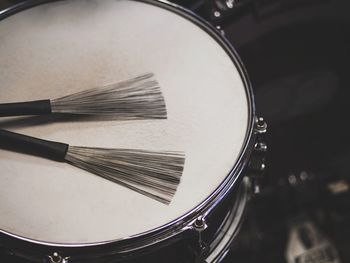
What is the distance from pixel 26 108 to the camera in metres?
0.77

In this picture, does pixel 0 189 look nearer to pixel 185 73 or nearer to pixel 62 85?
pixel 62 85

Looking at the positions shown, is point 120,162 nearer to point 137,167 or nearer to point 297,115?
point 137,167

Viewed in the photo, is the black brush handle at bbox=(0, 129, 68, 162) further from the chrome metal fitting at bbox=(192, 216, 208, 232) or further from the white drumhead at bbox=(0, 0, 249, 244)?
the chrome metal fitting at bbox=(192, 216, 208, 232)

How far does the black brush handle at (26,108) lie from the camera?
77cm

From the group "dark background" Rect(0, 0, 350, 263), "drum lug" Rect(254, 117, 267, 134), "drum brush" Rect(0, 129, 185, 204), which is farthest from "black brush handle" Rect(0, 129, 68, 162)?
"dark background" Rect(0, 0, 350, 263)

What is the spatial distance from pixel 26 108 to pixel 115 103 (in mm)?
139

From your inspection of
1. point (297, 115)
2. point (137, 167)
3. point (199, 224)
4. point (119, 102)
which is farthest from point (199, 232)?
point (297, 115)

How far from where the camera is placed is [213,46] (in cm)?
92

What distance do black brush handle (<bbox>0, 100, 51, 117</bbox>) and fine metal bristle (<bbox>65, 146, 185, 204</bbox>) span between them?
0.08m

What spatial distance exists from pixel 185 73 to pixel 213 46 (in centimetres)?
8

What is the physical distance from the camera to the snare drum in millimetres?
699

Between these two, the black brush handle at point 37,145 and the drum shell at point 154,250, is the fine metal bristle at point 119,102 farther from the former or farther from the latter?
the drum shell at point 154,250

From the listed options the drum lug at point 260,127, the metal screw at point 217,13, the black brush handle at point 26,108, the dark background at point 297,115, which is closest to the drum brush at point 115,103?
the black brush handle at point 26,108

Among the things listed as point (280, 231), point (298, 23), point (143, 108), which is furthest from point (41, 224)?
point (298, 23)
